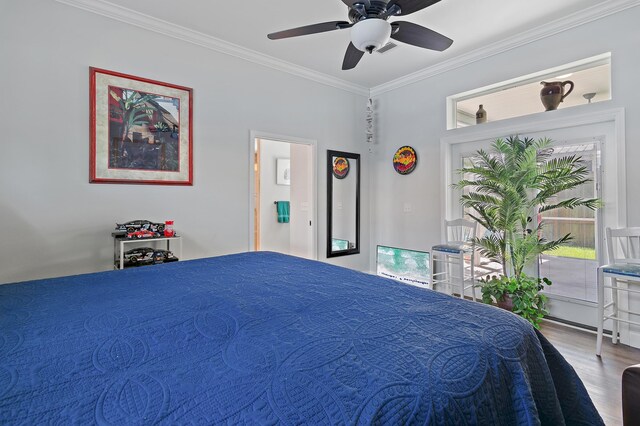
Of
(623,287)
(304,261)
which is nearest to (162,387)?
(304,261)

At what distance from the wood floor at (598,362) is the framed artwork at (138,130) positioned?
3.61 meters

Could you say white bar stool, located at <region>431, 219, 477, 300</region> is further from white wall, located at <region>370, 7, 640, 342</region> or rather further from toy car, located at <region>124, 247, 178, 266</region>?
toy car, located at <region>124, 247, 178, 266</region>

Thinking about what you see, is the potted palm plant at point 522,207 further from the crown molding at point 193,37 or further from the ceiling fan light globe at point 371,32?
the crown molding at point 193,37

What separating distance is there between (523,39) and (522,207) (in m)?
1.76

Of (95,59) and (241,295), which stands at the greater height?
(95,59)

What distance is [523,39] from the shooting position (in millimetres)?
3320

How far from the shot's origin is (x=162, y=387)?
0.68 metres

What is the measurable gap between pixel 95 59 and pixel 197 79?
0.87 m

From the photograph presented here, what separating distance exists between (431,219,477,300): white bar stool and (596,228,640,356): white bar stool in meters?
1.07

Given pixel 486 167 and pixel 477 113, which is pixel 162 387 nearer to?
pixel 486 167

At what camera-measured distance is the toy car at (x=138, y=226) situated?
2.72 meters

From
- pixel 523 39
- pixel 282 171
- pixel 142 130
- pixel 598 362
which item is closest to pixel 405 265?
pixel 598 362

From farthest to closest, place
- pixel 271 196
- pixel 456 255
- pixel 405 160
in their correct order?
pixel 271 196, pixel 405 160, pixel 456 255

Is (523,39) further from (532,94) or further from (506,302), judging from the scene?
(506,302)
